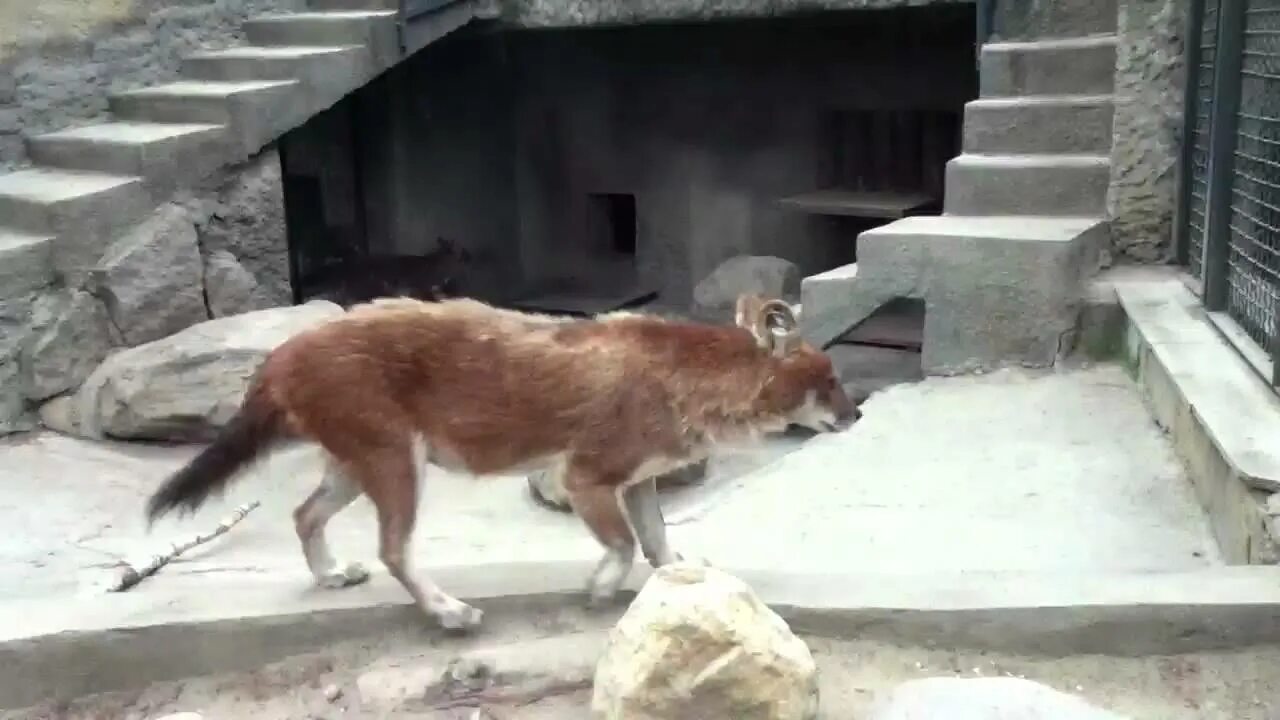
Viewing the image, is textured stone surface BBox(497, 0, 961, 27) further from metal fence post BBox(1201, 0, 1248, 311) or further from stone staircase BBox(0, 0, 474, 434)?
metal fence post BBox(1201, 0, 1248, 311)

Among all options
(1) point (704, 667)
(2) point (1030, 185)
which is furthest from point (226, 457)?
(2) point (1030, 185)

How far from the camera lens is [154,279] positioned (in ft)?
19.9

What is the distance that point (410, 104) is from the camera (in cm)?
926

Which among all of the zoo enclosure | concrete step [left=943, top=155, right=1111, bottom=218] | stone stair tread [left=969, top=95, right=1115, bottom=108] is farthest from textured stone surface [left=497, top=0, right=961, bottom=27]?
the zoo enclosure

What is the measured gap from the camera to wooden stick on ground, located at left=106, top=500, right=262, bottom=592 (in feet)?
12.3

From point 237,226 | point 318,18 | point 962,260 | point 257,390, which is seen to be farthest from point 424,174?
point 257,390

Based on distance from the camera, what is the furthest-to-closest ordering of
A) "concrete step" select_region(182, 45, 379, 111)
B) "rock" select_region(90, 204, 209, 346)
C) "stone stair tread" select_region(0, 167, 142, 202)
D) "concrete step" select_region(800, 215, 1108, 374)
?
"concrete step" select_region(182, 45, 379, 111) → "rock" select_region(90, 204, 209, 346) → "stone stair tread" select_region(0, 167, 142, 202) → "concrete step" select_region(800, 215, 1108, 374)

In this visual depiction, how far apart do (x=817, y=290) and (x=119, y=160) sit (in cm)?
359

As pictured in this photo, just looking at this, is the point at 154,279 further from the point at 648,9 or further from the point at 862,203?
the point at 862,203

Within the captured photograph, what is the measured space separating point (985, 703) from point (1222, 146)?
285 cm

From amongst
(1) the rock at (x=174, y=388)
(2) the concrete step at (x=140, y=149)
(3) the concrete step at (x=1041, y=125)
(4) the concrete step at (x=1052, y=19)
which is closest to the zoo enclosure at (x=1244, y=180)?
(3) the concrete step at (x=1041, y=125)

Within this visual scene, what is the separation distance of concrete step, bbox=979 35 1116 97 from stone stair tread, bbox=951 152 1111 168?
381mm

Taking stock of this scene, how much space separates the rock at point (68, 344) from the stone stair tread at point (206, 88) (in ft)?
4.38

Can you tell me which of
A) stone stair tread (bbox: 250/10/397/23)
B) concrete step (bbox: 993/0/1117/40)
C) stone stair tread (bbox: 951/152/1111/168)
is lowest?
stone stair tread (bbox: 951/152/1111/168)
